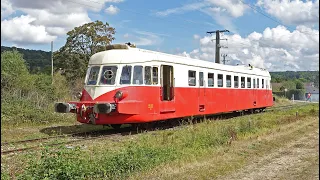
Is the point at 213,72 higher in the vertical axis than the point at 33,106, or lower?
higher

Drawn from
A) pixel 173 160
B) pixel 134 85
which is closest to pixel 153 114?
pixel 134 85

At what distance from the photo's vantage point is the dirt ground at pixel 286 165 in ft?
22.7

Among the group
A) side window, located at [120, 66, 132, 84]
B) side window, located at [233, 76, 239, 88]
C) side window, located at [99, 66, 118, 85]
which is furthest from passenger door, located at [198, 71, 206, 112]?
side window, located at [99, 66, 118, 85]

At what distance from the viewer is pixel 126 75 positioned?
43.7ft

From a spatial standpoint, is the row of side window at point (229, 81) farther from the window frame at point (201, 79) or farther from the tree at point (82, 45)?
the tree at point (82, 45)

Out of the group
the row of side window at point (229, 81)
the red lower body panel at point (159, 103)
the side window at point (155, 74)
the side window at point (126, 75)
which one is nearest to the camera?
the red lower body panel at point (159, 103)

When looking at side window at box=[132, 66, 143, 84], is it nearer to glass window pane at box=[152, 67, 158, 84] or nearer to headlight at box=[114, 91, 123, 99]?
glass window pane at box=[152, 67, 158, 84]

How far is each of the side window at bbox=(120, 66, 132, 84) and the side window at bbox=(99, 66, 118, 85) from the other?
0.27 metres

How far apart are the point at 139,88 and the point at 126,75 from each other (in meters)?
0.67

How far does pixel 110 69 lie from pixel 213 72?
6.70 m

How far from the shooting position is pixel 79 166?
6547 mm

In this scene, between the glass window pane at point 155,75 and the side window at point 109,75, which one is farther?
the glass window pane at point 155,75

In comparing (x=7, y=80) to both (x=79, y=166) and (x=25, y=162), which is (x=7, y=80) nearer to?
(x=25, y=162)

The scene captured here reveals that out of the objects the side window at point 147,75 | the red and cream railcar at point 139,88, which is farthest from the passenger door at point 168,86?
the side window at point 147,75
